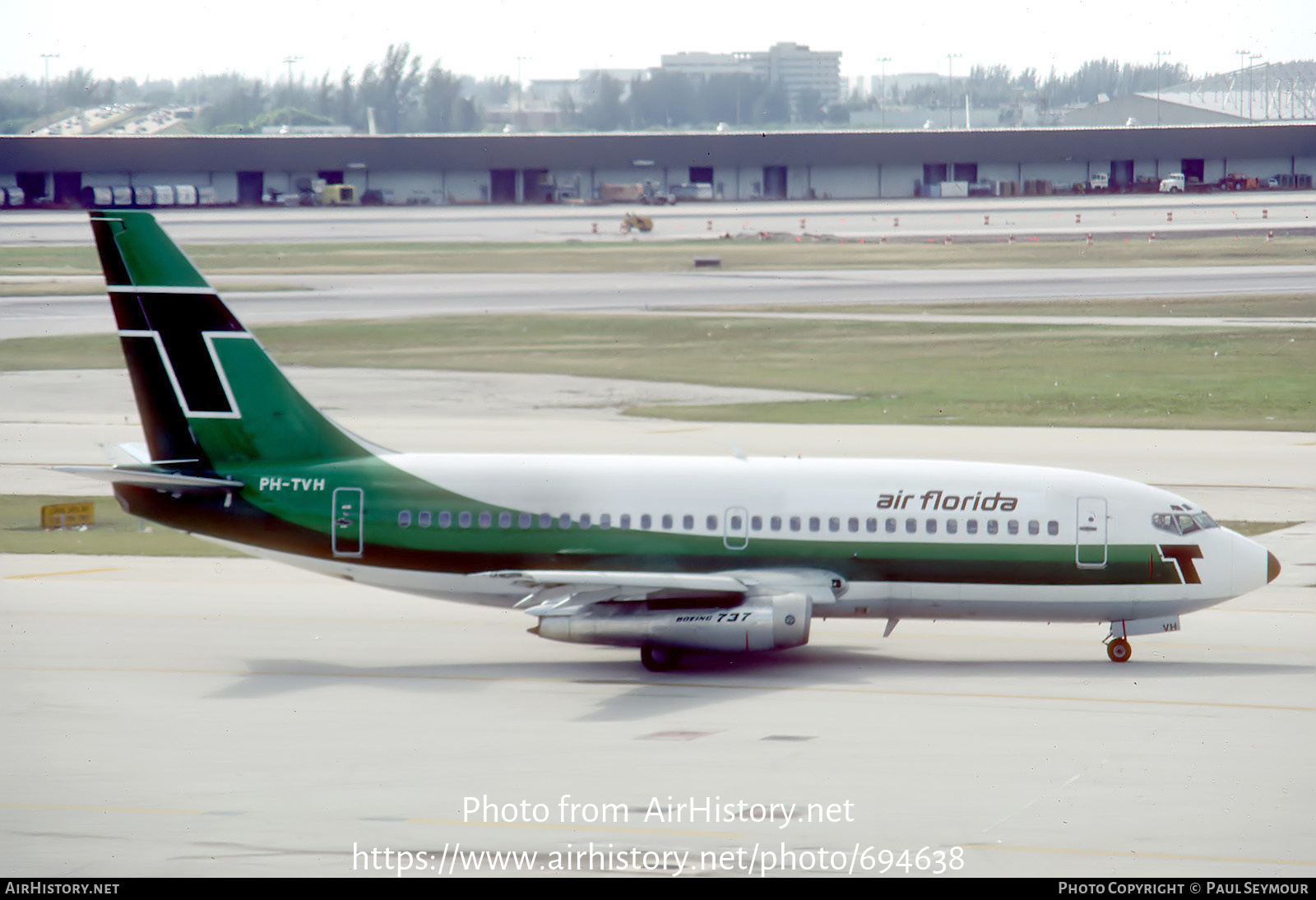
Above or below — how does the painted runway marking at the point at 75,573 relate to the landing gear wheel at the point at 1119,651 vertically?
below

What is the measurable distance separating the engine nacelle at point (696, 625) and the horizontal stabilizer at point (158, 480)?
22.8ft

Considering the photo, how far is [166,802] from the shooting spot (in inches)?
790

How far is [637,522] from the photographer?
28281mm

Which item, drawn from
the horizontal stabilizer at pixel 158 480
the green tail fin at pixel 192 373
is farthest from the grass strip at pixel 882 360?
the horizontal stabilizer at pixel 158 480

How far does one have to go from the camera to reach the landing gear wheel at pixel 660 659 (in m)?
27.4

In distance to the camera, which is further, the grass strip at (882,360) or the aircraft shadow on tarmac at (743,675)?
the grass strip at (882,360)

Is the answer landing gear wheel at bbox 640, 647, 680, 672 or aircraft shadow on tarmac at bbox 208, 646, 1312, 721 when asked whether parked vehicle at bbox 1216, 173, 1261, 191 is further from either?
landing gear wheel at bbox 640, 647, 680, 672

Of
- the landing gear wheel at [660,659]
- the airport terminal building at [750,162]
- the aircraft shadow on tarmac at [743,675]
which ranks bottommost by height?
the aircraft shadow on tarmac at [743,675]

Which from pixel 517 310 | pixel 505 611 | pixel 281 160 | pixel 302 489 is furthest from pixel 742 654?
pixel 281 160

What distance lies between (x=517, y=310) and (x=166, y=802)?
6969cm

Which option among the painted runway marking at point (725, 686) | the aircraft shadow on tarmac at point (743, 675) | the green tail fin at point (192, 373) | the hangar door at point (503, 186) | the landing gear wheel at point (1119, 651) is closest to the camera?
the painted runway marking at point (725, 686)

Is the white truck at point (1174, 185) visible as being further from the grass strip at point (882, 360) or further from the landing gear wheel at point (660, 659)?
the landing gear wheel at point (660, 659)

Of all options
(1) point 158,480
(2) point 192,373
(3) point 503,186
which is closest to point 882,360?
(2) point 192,373

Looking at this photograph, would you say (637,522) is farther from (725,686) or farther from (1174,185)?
(1174,185)
